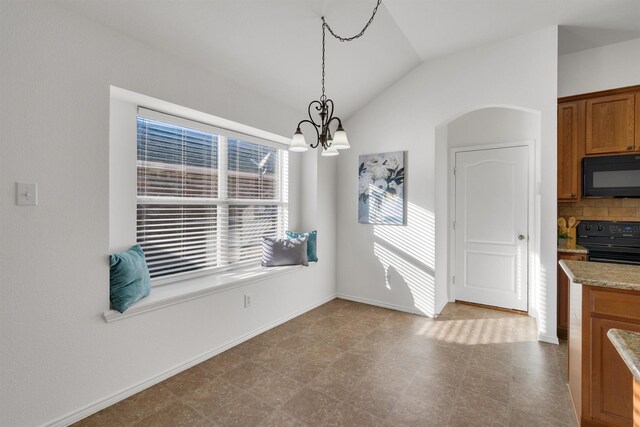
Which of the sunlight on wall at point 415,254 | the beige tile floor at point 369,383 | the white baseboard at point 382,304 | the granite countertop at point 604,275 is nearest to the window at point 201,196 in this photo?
the beige tile floor at point 369,383

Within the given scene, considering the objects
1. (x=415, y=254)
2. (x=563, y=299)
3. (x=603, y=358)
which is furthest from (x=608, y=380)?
(x=415, y=254)

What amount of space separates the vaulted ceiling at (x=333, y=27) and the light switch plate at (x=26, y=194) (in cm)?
109

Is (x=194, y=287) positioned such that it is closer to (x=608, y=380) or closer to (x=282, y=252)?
(x=282, y=252)

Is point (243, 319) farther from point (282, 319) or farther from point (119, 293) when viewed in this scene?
point (119, 293)

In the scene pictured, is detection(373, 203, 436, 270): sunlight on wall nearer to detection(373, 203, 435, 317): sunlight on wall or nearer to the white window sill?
detection(373, 203, 435, 317): sunlight on wall

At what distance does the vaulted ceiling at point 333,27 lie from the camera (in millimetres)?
2143

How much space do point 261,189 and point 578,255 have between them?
3.35 meters

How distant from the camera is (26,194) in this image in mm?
1715

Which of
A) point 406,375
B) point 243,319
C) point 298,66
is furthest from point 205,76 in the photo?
point 406,375

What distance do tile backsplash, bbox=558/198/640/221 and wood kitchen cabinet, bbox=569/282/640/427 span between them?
2.15 metres

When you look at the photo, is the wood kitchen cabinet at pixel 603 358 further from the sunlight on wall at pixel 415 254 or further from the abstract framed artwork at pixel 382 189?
the abstract framed artwork at pixel 382 189

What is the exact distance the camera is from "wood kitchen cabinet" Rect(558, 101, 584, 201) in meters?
3.19

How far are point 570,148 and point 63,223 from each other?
174 inches

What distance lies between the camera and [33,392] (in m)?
1.73
